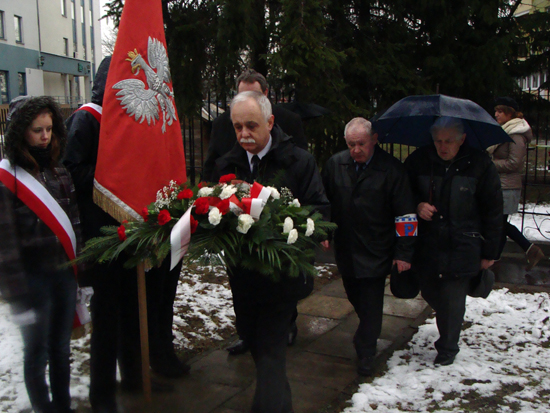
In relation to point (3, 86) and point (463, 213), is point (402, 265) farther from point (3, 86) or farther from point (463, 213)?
point (3, 86)

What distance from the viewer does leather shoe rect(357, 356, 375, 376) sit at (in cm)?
382

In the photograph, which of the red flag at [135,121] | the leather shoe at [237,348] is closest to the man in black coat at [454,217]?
the leather shoe at [237,348]

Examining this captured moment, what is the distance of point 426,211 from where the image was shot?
3887mm

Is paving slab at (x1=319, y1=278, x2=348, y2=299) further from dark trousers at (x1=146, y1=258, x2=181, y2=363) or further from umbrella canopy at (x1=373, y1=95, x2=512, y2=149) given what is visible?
dark trousers at (x1=146, y1=258, x2=181, y2=363)

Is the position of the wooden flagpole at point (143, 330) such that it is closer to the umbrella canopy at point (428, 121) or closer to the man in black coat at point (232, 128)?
the man in black coat at point (232, 128)

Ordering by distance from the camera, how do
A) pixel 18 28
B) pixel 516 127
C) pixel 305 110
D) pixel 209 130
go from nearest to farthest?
pixel 516 127 → pixel 305 110 → pixel 209 130 → pixel 18 28

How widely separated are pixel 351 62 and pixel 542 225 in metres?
3.65

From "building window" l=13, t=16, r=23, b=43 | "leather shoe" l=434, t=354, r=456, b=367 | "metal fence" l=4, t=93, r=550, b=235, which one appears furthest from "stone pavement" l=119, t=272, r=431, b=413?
"building window" l=13, t=16, r=23, b=43

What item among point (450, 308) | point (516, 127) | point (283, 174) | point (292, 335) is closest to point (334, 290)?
point (292, 335)

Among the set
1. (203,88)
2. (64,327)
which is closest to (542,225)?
(203,88)

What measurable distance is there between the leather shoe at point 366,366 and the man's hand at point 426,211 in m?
1.03

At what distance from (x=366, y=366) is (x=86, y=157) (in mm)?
2252

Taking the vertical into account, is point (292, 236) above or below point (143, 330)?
above

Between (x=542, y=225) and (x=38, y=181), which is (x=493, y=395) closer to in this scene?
(x=38, y=181)
